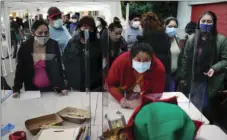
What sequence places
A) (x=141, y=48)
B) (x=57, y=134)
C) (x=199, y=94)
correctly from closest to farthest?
(x=57, y=134) < (x=141, y=48) < (x=199, y=94)

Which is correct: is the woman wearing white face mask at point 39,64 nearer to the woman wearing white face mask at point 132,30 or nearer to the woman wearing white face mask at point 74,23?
the woman wearing white face mask at point 74,23

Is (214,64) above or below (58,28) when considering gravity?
below

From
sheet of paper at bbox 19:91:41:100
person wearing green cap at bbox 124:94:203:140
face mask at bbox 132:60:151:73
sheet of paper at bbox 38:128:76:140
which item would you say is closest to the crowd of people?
face mask at bbox 132:60:151:73

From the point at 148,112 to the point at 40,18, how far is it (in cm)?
83

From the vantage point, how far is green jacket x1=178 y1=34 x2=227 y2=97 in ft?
4.20

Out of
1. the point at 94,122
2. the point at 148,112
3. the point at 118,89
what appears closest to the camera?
the point at 148,112

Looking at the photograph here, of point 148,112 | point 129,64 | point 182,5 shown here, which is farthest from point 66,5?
point 148,112

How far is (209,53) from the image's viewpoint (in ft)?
4.33

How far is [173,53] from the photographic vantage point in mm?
1286

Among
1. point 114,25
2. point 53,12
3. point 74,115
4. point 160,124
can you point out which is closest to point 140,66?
point 114,25

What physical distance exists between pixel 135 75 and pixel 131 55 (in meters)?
0.12

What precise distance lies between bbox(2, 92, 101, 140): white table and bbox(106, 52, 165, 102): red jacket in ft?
0.69

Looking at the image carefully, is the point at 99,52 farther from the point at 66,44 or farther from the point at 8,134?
the point at 8,134

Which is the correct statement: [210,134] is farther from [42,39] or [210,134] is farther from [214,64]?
[42,39]
